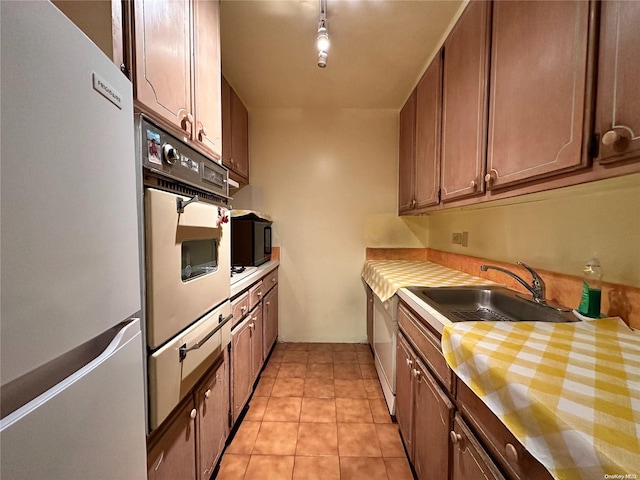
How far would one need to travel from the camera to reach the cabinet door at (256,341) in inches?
70.5

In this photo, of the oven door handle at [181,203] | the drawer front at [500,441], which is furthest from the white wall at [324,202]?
the drawer front at [500,441]

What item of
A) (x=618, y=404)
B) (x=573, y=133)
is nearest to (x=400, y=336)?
(x=618, y=404)

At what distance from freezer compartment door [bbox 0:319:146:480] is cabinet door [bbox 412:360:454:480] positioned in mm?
904

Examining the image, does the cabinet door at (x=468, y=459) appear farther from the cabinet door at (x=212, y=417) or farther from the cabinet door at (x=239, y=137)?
the cabinet door at (x=239, y=137)

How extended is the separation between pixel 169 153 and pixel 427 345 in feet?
3.88

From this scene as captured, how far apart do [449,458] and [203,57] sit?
1854mm

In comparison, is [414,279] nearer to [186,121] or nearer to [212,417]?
[212,417]

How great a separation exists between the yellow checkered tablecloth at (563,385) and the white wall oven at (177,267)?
0.86 metres

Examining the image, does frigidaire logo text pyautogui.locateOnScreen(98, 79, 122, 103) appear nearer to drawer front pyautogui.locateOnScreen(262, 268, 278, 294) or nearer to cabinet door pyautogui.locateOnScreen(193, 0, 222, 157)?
cabinet door pyautogui.locateOnScreen(193, 0, 222, 157)

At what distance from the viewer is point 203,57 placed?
46.8 inches

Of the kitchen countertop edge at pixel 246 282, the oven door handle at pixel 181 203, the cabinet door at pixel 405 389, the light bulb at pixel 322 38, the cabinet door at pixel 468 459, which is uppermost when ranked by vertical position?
the light bulb at pixel 322 38

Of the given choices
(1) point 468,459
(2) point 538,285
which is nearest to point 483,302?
(2) point 538,285

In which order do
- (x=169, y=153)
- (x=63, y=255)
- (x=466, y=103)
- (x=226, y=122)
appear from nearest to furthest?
(x=63, y=255)
(x=169, y=153)
(x=466, y=103)
(x=226, y=122)

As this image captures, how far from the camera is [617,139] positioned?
641 millimetres
